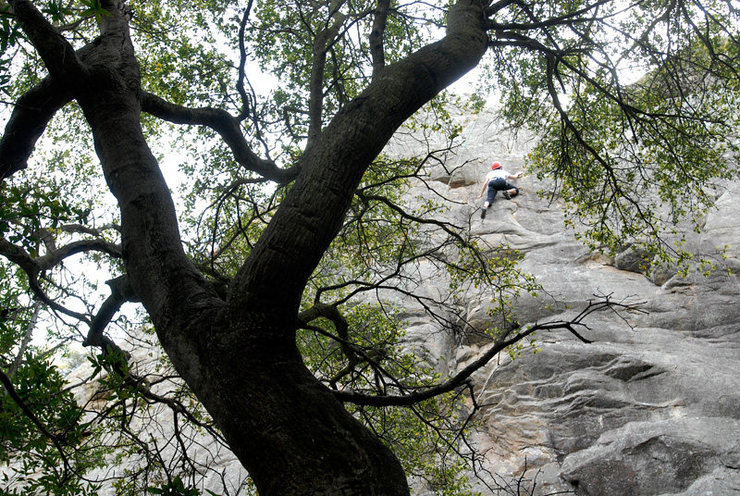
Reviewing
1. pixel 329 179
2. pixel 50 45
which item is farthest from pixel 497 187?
pixel 50 45

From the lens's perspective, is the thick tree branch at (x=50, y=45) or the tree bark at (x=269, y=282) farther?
the thick tree branch at (x=50, y=45)

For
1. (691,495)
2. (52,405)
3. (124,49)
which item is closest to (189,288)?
(52,405)

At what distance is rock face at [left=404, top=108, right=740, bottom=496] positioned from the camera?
10.1 metres

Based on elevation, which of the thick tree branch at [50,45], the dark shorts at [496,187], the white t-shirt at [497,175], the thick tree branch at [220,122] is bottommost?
the thick tree branch at [50,45]

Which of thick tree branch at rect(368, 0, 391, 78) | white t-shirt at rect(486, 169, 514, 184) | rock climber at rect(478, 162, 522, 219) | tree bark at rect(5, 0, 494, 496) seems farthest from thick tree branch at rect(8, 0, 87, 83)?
white t-shirt at rect(486, 169, 514, 184)

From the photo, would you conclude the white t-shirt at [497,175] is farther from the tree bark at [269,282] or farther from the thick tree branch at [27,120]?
the thick tree branch at [27,120]

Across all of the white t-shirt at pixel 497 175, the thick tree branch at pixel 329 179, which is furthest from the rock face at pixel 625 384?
the thick tree branch at pixel 329 179

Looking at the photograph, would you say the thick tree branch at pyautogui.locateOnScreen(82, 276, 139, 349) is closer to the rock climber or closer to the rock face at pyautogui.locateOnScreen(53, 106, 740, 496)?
the rock face at pyautogui.locateOnScreen(53, 106, 740, 496)

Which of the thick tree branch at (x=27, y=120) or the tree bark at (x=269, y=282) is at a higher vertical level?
the thick tree branch at (x=27, y=120)

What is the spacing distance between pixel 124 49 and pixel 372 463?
3987 mm

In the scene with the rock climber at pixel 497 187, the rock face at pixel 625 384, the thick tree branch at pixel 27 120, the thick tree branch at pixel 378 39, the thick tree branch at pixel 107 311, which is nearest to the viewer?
the thick tree branch at pixel 27 120

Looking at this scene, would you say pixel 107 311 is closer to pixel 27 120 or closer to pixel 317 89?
pixel 27 120

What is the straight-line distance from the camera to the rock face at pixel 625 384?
1014 centimetres

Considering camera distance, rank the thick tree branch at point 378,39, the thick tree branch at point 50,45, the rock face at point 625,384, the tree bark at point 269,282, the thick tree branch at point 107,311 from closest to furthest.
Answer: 1. the tree bark at point 269,282
2. the thick tree branch at point 50,45
3. the thick tree branch at point 378,39
4. the thick tree branch at point 107,311
5. the rock face at point 625,384
